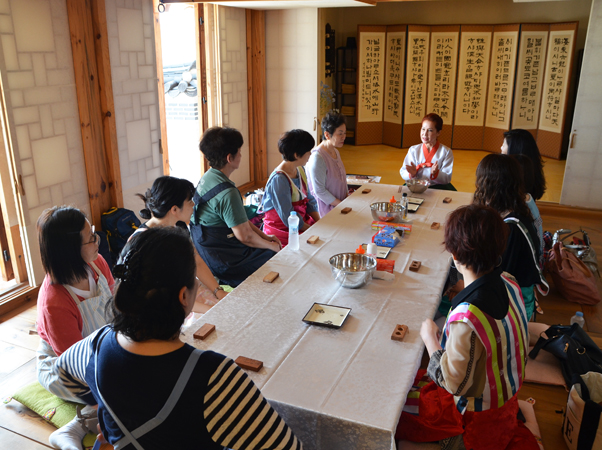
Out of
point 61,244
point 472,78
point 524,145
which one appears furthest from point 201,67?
point 472,78

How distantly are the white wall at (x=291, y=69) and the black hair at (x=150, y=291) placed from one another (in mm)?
5403

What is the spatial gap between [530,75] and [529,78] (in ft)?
0.16

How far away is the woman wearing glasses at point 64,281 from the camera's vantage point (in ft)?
6.88

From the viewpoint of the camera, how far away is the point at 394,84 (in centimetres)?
905

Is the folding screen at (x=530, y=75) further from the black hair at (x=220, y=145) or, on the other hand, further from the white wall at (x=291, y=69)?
the black hair at (x=220, y=145)

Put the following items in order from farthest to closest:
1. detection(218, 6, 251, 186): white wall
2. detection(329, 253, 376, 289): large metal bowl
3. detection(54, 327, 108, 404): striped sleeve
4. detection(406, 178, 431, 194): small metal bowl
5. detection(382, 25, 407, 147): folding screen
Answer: detection(382, 25, 407, 147): folding screen → detection(218, 6, 251, 186): white wall → detection(406, 178, 431, 194): small metal bowl → detection(329, 253, 376, 289): large metal bowl → detection(54, 327, 108, 404): striped sleeve

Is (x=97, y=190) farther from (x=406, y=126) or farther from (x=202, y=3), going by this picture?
(x=406, y=126)

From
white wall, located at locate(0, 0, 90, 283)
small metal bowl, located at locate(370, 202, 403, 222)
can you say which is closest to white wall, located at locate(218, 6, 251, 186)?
white wall, located at locate(0, 0, 90, 283)

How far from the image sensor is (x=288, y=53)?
6.38m

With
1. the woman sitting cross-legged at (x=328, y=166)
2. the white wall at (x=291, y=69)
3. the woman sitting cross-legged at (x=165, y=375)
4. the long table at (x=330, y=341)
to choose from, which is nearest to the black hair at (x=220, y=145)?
the long table at (x=330, y=341)

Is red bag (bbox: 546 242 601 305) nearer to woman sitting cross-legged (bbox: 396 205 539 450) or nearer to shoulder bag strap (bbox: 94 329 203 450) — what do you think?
woman sitting cross-legged (bbox: 396 205 539 450)

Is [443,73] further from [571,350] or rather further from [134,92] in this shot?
[571,350]

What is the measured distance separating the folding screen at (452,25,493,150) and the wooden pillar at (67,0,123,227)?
6.50 m

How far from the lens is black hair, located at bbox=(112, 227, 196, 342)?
1.23 meters
